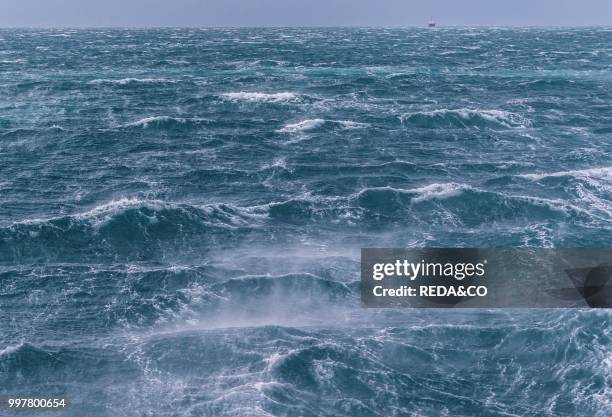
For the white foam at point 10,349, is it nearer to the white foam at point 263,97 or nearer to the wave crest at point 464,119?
the wave crest at point 464,119

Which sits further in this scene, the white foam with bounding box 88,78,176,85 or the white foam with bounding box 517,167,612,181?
the white foam with bounding box 88,78,176,85

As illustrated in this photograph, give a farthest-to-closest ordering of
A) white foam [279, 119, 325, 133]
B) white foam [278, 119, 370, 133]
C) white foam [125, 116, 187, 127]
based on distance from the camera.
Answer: white foam [125, 116, 187, 127], white foam [278, 119, 370, 133], white foam [279, 119, 325, 133]

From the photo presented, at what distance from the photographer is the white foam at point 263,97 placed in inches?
5037

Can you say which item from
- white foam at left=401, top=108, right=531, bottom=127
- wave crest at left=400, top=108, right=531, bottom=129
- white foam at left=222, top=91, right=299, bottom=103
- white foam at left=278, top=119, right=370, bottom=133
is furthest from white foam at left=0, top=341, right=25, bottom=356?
white foam at left=222, top=91, right=299, bottom=103

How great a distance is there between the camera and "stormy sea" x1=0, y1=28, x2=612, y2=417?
42.4m

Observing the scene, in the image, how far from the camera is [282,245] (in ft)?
202

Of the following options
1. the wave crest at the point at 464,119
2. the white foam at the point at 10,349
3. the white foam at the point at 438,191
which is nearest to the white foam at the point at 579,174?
the white foam at the point at 438,191

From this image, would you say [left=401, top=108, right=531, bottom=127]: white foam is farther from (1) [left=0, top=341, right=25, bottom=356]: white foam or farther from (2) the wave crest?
(1) [left=0, top=341, right=25, bottom=356]: white foam

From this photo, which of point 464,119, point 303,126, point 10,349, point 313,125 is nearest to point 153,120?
point 303,126

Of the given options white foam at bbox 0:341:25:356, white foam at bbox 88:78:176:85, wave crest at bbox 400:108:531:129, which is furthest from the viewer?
white foam at bbox 88:78:176:85

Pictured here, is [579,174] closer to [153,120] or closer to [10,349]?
[10,349]

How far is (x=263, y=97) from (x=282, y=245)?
74.7m

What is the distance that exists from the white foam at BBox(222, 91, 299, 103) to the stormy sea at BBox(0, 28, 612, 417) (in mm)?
5833

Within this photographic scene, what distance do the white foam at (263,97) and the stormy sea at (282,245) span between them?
5833 mm
